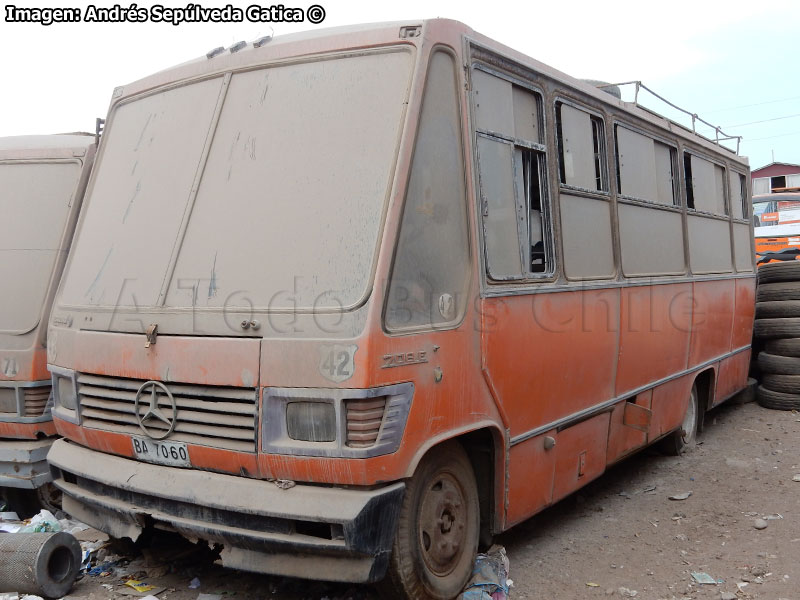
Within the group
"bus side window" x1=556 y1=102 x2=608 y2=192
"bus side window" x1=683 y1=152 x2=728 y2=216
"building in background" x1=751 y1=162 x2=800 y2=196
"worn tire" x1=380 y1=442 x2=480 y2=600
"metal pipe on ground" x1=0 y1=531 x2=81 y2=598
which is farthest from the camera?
"building in background" x1=751 y1=162 x2=800 y2=196

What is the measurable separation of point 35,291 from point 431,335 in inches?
129

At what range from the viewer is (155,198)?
4230 mm

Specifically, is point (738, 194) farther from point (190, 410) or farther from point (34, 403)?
point (34, 403)

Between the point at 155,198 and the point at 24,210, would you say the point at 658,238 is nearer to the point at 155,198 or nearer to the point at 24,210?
the point at 155,198

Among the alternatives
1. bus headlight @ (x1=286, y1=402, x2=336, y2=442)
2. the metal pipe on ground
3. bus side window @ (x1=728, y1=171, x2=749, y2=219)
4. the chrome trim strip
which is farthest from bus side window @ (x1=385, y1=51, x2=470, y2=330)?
bus side window @ (x1=728, y1=171, x2=749, y2=219)

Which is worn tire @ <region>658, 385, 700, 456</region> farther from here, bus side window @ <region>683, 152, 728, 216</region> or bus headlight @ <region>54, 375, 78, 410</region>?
bus headlight @ <region>54, 375, 78, 410</region>

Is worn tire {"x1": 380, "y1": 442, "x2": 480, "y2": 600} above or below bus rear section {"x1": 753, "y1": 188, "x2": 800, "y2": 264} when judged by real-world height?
below

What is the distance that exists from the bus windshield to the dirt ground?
1.62 meters

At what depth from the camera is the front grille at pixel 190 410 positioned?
11.5 feet

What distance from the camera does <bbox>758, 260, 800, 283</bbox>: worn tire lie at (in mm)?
9320

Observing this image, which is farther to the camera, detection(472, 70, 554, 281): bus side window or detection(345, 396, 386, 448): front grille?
detection(472, 70, 554, 281): bus side window

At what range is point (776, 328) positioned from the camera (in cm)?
927

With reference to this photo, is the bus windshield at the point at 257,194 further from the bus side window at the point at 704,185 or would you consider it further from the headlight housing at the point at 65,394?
the bus side window at the point at 704,185

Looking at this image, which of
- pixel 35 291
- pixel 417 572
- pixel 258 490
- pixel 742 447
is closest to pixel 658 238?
pixel 742 447
